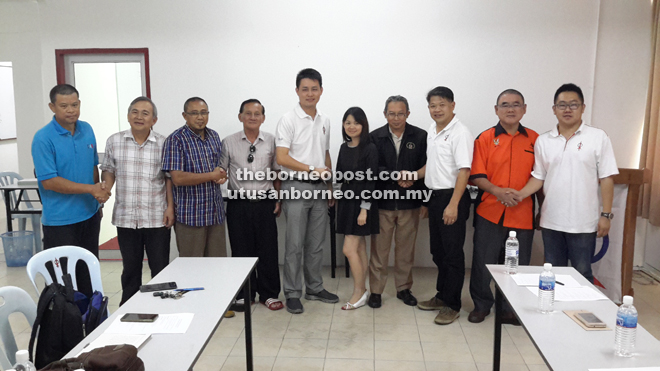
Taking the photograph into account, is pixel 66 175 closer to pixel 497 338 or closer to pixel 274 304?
pixel 274 304

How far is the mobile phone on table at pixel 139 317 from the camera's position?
208 cm

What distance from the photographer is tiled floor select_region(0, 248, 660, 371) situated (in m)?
3.14

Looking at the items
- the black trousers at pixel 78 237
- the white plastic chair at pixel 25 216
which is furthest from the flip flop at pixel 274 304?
the white plastic chair at pixel 25 216

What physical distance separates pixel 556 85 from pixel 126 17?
4.46 metres

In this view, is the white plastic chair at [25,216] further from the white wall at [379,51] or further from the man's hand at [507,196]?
the man's hand at [507,196]

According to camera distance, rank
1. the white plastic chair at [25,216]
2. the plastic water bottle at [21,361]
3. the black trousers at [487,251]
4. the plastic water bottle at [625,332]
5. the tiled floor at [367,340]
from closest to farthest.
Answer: the plastic water bottle at [21,361], the plastic water bottle at [625,332], the tiled floor at [367,340], the black trousers at [487,251], the white plastic chair at [25,216]

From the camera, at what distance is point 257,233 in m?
4.00

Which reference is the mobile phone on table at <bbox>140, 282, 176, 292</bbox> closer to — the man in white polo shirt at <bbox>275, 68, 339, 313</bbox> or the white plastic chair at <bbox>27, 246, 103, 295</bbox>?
the white plastic chair at <bbox>27, 246, 103, 295</bbox>

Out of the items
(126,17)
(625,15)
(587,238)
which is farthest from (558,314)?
(126,17)

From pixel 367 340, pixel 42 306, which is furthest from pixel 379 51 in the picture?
pixel 42 306

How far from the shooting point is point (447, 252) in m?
3.82

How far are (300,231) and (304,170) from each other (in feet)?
1.73

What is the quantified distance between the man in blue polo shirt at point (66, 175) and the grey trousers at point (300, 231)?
141 cm

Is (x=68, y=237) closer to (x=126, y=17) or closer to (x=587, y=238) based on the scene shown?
(x=126, y=17)
